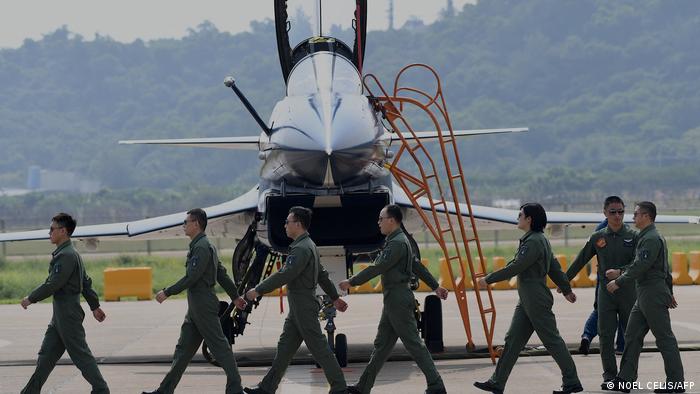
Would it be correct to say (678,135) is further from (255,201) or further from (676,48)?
(255,201)

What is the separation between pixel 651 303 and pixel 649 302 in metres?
0.02

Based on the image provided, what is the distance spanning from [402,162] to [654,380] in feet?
424

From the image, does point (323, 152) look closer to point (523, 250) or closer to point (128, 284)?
point (523, 250)

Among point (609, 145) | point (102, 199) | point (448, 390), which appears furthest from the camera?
point (609, 145)

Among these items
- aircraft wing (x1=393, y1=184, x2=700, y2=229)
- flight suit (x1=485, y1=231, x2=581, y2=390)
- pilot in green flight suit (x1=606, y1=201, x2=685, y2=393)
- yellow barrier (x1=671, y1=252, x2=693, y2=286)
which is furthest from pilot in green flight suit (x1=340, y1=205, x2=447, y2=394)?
yellow barrier (x1=671, y1=252, x2=693, y2=286)

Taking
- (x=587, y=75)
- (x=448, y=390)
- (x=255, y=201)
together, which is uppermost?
(x=587, y=75)

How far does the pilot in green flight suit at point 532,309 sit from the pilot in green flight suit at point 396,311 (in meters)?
0.58

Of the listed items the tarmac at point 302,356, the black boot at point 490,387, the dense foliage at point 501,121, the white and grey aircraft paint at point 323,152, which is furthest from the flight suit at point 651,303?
the dense foliage at point 501,121

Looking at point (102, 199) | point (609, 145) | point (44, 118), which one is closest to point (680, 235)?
point (102, 199)

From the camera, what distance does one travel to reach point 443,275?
2711 cm

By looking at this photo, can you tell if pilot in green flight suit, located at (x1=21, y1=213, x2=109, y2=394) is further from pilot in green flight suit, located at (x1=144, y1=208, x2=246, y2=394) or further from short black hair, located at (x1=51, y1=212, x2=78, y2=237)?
pilot in green flight suit, located at (x1=144, y1=208, x2=246, y2=394)

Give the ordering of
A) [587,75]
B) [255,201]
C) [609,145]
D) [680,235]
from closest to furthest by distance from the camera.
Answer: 1. [255,201]
2. [680,235]
3. [609,145]
4. [587,75]

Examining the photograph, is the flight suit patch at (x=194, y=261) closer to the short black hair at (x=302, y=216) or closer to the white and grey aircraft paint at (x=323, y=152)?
the short black hair at (x=302, y=216)

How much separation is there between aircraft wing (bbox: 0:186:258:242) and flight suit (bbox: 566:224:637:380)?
13.9 feet
